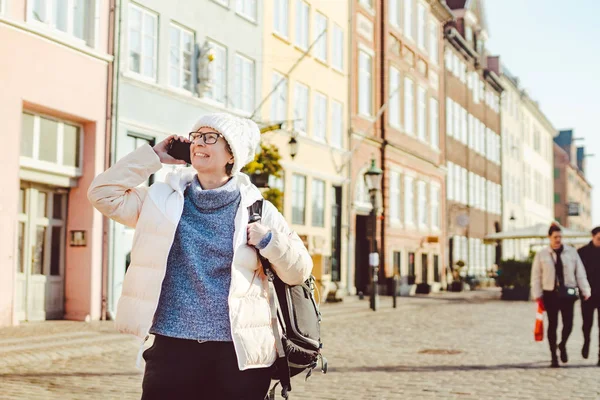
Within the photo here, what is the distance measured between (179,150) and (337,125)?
2677 cm

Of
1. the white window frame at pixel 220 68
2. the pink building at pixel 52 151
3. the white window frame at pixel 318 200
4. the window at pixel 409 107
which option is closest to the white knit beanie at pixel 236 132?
the pink building at pixel 52 151

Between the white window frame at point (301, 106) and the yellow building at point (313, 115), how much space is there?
30mm

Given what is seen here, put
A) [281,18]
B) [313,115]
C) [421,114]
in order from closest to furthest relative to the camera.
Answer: [281,18] < [313,115] < [421,114]

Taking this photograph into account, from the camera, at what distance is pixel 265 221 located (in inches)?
144

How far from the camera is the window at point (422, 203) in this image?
39562mm

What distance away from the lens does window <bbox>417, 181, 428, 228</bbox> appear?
3956cm

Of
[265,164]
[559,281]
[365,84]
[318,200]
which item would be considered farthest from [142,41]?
[365,84]

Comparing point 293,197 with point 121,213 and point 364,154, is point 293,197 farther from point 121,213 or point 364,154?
point 121,213

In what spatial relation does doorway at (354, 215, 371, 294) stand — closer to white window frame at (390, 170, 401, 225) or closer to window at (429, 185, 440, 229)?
white window frame at (390, 170, 401, 225)

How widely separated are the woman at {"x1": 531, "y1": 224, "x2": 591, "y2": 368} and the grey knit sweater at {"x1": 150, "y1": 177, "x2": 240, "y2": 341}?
835cm

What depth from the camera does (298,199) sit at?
27.6 metres

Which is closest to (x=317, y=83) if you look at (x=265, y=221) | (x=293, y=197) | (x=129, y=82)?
(x=293, y=197)

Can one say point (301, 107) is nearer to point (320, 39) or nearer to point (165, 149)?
point (320, 39)

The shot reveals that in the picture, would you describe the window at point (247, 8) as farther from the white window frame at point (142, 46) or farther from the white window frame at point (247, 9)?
the white window frame at point (142, 46)
